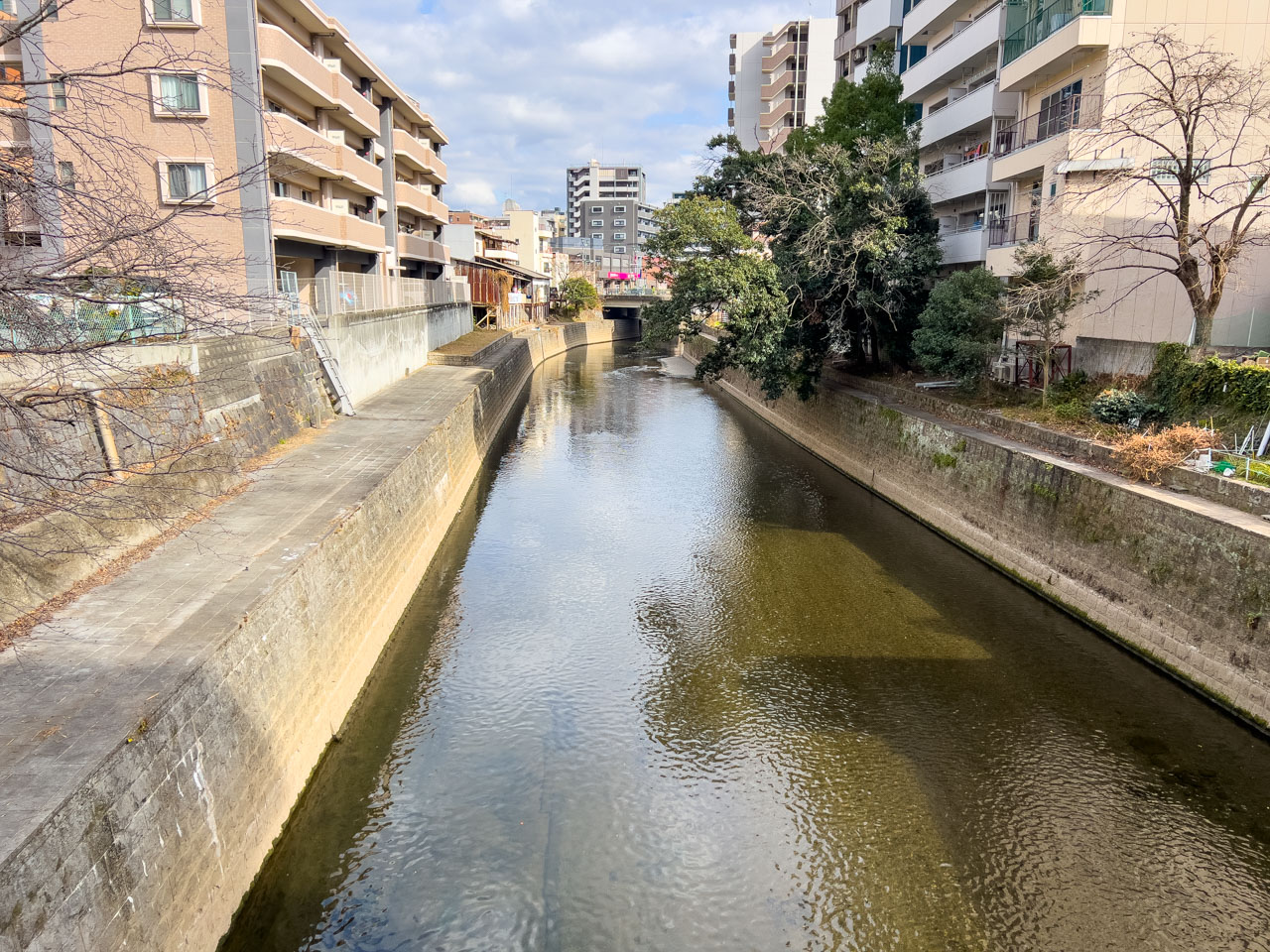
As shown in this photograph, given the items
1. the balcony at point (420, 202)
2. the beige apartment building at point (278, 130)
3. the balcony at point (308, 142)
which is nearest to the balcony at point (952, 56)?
the balcony at point (308, 142)

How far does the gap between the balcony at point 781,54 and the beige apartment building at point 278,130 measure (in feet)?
113

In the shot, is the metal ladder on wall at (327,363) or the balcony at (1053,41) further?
the metal ladder on wall at (327,363)

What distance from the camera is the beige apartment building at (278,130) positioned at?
67.7ft

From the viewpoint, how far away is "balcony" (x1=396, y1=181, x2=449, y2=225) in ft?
125

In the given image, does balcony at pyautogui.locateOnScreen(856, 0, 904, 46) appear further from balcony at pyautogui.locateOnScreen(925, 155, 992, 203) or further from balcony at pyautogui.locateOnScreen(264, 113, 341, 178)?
balcony at pyautogui.locateOnScreen(264, 113, 341, 178)

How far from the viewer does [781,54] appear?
211 ft

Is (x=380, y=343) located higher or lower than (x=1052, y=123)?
lower

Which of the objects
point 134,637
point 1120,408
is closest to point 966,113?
point 1120,408

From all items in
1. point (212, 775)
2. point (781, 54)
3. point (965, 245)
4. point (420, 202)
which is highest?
point (781, 54)

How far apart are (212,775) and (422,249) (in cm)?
3707

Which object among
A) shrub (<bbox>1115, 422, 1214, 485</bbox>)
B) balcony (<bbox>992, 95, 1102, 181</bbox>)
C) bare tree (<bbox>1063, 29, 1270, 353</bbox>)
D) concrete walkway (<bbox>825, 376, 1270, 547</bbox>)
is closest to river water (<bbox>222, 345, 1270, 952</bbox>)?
concrete walkway (<bbox>825, 376, 1270, 547</bbox>)

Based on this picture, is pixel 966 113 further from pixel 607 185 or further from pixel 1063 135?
pixel 607 185

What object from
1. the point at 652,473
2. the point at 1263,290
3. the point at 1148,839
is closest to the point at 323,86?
the point at 652,473

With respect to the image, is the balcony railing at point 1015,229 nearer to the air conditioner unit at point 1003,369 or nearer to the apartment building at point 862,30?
the air conditioner unit at point 1003,369
